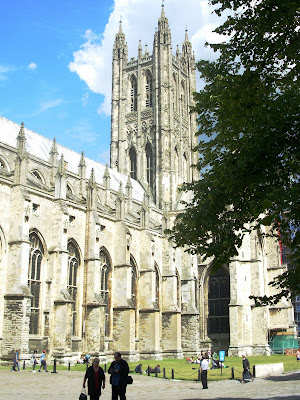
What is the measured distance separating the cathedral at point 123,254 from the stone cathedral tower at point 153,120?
0.43ft

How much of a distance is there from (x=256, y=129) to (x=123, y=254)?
24.9 m

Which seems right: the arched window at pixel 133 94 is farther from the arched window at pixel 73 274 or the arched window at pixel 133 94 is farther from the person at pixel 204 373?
the person at pixel 204 373

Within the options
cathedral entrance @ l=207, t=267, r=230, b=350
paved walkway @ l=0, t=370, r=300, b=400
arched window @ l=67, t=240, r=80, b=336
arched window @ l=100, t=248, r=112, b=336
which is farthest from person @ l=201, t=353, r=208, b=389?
cathedral entrance @ l=207, t=267, r=230, b=350

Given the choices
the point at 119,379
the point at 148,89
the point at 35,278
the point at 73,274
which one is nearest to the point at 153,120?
the point at 148,89

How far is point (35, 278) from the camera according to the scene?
94.5 feet

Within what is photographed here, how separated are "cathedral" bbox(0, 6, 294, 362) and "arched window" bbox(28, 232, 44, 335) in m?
0.06

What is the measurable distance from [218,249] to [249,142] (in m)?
2.98

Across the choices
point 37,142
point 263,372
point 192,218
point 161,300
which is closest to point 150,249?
point 161,300

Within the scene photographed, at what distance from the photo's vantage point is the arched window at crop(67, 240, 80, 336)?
104ft

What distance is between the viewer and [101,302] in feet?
104

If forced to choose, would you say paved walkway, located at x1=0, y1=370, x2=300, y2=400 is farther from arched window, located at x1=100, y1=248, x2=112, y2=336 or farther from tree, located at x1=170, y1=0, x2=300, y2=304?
arched window, located at x1=100, y1=248, x2=112, y2=336

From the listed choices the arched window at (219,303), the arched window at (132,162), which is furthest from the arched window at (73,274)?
the arched window at (132,162)

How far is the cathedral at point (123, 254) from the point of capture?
91.7 ft

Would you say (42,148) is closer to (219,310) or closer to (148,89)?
(148,89)
